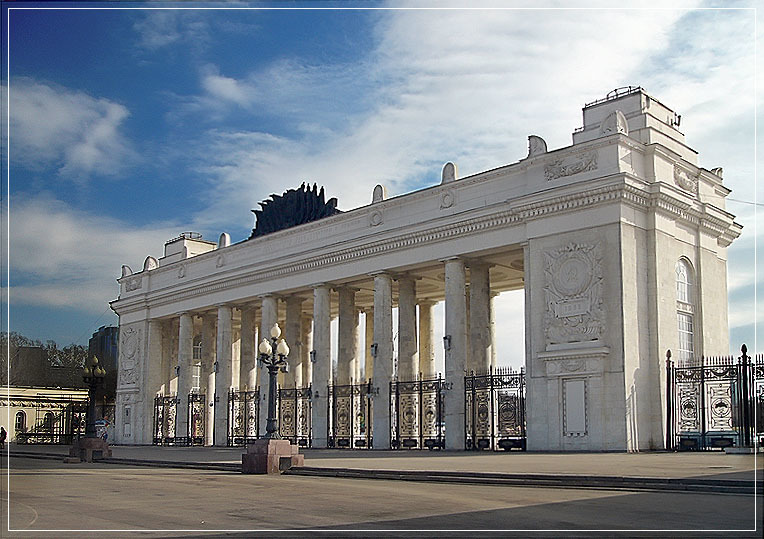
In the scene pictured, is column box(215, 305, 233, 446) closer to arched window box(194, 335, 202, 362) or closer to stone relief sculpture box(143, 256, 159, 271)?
stone relief sculpture box(143, 256, 159, 271)

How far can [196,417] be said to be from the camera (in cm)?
5362

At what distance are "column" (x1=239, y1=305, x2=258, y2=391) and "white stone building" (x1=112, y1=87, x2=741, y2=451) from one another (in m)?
4.07

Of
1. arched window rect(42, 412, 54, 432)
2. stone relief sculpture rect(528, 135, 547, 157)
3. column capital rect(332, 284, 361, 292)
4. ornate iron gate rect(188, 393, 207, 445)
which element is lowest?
arched window rect(42, 412, 54, 432)

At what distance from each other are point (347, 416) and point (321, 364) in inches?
116

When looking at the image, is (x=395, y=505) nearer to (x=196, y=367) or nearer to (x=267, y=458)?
(x=267, y=458)

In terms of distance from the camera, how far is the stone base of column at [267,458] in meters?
23.4

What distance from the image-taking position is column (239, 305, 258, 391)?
51688 millimetres

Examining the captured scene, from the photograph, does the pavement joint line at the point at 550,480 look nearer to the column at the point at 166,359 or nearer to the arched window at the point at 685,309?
the arched window at the point at 685,309

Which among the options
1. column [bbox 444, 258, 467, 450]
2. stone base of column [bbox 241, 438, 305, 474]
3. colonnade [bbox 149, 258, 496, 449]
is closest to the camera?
stone base of column [bbox 241, 438, 305, 474]

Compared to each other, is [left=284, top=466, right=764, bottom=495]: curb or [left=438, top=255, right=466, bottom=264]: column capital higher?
[left=438, top=255, right=466, bottom=264]: column capital

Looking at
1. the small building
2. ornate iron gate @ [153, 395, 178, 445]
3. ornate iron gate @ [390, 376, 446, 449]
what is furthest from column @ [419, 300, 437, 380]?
the small building

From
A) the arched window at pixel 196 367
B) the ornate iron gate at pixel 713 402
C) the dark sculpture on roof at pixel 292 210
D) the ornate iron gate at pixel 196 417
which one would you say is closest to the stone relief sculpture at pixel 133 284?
the arched window at pixel 196 367

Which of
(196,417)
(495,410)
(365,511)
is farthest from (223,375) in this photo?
(365,511)

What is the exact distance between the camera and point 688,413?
2952 cm
